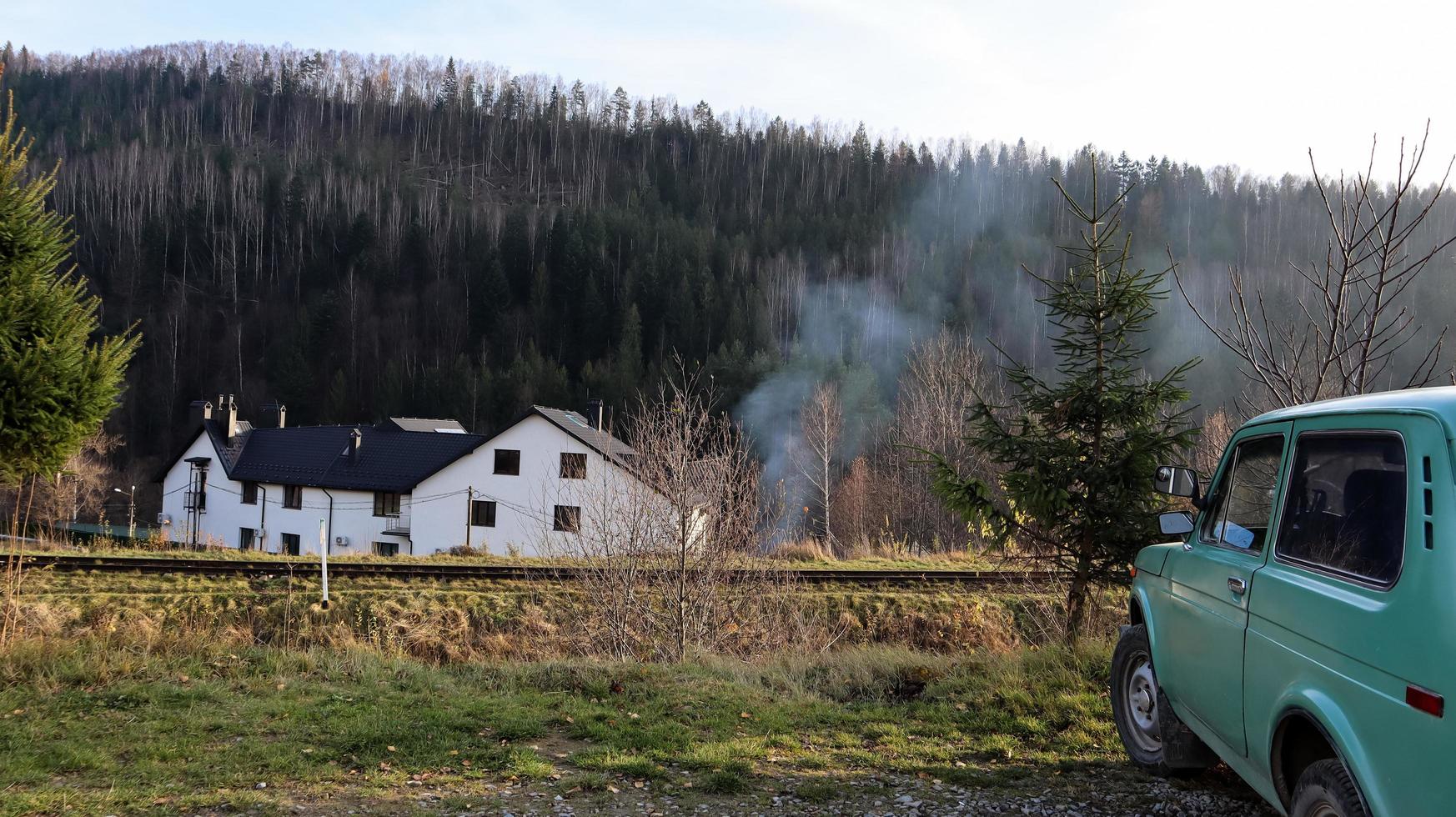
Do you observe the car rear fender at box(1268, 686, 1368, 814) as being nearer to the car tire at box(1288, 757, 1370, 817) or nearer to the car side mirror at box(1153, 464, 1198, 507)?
the car tire at box(1288, 757, 1370, 817)

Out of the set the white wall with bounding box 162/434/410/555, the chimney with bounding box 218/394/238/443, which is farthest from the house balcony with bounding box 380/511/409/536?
the chimney with bounding box 218/394/238/443

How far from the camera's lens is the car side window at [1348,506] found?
3.04 metres

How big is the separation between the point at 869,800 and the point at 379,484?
3796 centimetres

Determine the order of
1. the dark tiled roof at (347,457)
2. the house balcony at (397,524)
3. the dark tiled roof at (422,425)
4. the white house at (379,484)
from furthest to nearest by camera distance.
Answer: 1. the dark tiled roof at (422,425)
2. the dark tiled roof at (347,457)
3. the house balcony at (397,524)
4. the white house at (379,484)

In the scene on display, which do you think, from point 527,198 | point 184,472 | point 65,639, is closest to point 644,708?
point 65,639

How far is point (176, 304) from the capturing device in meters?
87.0

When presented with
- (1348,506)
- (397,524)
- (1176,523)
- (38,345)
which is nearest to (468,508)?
(397,524)

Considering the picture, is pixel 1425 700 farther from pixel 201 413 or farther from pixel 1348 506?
pixel 201 413

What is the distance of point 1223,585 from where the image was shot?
4.15 meters

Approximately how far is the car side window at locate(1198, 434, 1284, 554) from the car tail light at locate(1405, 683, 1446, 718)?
127cm

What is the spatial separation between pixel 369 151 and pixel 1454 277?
11288cm

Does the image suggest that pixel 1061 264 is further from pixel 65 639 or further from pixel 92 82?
pixel 92 82

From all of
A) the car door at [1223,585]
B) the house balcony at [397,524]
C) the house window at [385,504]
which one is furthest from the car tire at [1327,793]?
the house window at [385,504]

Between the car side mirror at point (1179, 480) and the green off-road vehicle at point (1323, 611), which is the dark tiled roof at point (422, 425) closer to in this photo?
the car side mirror at point (1179, 480)
